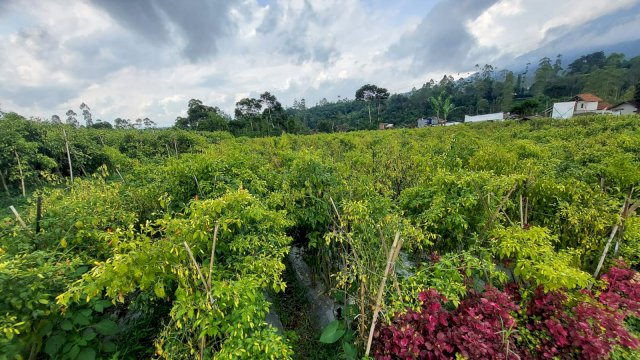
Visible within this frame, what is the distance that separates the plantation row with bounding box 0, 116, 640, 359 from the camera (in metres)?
1.93

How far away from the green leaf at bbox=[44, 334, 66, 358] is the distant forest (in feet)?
107

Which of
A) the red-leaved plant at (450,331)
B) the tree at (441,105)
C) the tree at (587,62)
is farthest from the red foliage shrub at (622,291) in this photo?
the tree at (587,62)

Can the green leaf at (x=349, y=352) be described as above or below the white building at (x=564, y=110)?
above

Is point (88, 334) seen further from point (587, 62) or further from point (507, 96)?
point (587, 62)

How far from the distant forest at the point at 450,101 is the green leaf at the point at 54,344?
3249cm

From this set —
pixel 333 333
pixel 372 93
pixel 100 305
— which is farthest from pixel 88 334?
pixel 372 93

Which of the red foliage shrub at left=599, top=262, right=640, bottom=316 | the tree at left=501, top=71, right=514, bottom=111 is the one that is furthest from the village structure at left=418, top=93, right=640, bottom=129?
the red foliage shrub at left=599, top=262, right=640, bottom=316

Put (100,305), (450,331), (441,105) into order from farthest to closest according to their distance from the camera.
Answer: (441,105) → (450,331) → (100,305)

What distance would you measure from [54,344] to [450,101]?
5990 centimetres

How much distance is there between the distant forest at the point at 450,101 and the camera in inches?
1410

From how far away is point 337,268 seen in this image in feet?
12.7

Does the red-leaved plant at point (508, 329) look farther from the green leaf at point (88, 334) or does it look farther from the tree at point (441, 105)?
the tree at point (441, 105)

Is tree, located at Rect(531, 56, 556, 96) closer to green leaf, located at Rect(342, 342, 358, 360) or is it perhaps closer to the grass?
the grass

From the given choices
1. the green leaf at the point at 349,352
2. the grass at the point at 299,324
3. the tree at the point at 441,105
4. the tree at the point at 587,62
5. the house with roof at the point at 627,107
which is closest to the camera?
the green leaf at the point at 349,352
